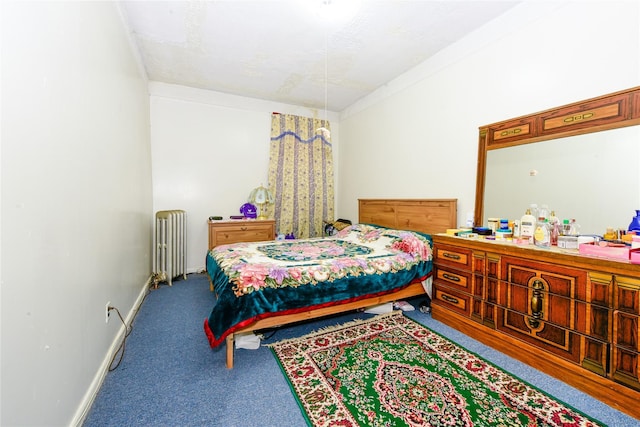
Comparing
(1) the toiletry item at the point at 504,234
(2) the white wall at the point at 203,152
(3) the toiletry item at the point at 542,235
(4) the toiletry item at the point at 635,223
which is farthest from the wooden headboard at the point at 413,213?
(2) the white wall at the point at 203,152

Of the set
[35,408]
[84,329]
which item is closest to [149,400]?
[84,329]

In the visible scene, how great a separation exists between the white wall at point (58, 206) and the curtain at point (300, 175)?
2598mm

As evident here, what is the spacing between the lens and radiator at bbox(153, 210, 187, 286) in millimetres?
3516

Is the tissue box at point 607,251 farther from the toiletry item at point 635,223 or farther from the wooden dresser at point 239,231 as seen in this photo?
the wooden dresser at point 239,231

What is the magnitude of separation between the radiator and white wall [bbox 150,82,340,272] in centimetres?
45

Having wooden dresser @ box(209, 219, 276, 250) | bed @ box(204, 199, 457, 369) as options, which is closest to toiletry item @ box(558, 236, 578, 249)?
bed @ box(204, 199, 457, 369)

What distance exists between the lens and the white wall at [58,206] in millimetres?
885

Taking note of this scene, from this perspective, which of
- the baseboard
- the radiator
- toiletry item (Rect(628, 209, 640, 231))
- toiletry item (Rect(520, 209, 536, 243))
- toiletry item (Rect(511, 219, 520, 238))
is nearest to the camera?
the baseboard

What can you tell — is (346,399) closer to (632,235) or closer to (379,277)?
(379,277)

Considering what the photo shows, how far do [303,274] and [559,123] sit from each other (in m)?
2.32

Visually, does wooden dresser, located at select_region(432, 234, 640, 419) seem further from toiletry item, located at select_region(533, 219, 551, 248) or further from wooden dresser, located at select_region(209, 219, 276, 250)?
wooden dresser, located at select_region(209, 219, 276, 250)

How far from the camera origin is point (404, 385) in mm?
1602

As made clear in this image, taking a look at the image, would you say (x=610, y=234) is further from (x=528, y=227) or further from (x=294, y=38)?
(x=294, y=38)

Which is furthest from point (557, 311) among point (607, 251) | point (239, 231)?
point (239, 231)
